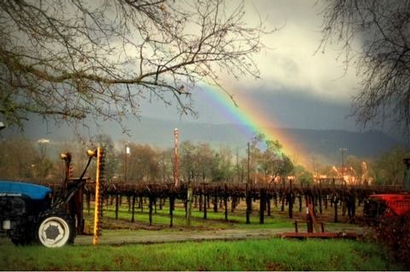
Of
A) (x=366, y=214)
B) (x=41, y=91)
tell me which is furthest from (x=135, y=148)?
(x=41, y=91)

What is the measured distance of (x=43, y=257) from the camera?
8586 millimetres

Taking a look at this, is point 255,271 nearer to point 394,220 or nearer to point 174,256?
point 174,256

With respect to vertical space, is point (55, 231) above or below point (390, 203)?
below

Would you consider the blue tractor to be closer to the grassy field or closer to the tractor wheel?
the tractor wheel

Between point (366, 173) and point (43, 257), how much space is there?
98309 mm

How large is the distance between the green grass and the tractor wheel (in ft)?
3.75

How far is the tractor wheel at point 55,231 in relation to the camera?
1072 centimetres

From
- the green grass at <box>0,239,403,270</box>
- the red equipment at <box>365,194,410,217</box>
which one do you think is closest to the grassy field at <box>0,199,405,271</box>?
the green grass at <box>0,239,403,270</box>

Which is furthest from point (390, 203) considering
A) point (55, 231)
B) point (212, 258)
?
point (55, 231)

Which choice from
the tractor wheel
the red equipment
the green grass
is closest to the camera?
the green grass

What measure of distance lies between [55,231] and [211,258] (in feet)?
12.6

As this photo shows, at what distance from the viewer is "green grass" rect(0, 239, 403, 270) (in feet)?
27.6

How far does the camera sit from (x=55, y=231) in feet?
35.7

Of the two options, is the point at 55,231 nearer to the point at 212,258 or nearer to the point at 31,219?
the point at 31,219
